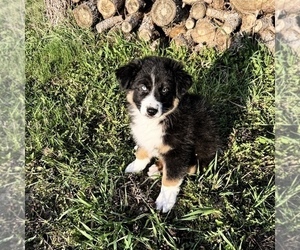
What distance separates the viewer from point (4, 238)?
334cm

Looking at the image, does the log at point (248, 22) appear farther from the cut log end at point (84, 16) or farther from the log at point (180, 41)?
the cut log end at point (84, 16)

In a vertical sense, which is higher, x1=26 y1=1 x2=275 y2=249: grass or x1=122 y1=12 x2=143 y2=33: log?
x1=122 y1=12 x2=143 y2=33: log

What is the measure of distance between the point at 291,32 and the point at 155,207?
2.53 m

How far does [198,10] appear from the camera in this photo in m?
5.15

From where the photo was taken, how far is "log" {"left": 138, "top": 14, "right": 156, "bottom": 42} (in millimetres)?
5242

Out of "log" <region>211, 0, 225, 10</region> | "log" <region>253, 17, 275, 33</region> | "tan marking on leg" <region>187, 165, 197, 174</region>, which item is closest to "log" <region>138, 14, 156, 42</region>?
A: "log" <region>211, 0, 225, 10</region>

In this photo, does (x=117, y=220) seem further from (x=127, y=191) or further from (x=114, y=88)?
(x=114, y=88)

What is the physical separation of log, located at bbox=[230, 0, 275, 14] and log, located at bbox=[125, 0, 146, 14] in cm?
106

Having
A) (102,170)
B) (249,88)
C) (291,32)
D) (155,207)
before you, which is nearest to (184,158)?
(155,207)

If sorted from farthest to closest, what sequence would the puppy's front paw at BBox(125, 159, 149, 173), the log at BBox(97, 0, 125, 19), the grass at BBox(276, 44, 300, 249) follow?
the log at BBox(97, 0, 125, 19), the puppy's front paw at BBox(125, 159, 149, 173), the grass at BBox(276, 44, 300, 249)

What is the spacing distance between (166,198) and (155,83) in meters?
0.89

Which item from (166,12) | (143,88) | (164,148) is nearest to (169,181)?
(164,148)

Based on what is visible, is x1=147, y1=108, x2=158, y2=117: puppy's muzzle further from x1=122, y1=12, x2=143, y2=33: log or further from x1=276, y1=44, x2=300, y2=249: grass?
x1=122, y1=12, x2=143, y2=33: log

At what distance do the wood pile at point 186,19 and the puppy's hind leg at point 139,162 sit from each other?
1.77 m
